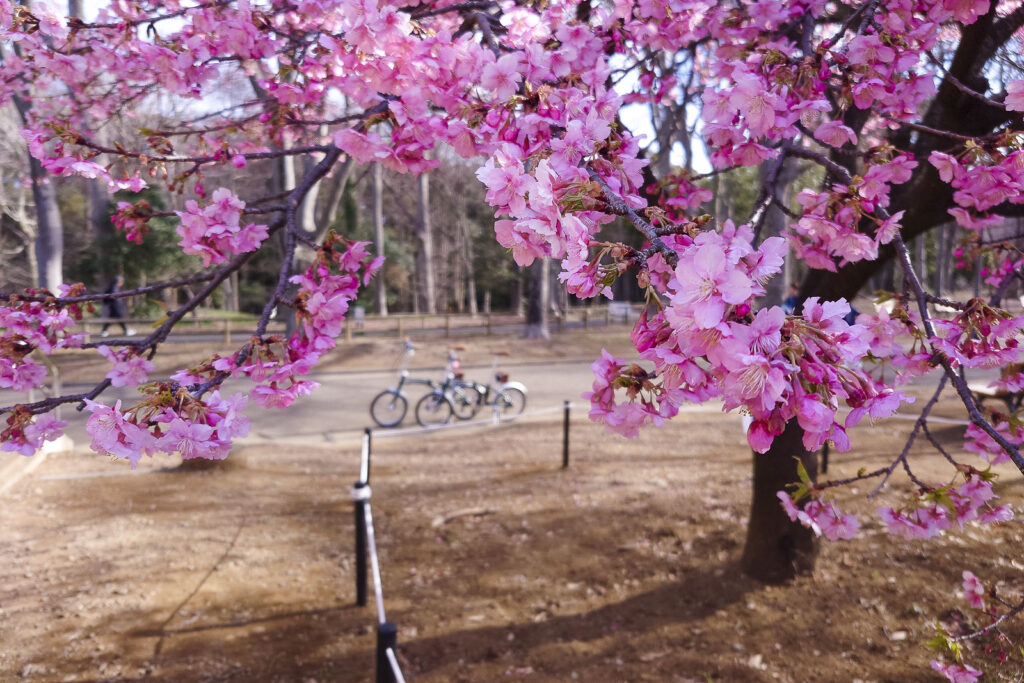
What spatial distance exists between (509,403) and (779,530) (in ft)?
20.3

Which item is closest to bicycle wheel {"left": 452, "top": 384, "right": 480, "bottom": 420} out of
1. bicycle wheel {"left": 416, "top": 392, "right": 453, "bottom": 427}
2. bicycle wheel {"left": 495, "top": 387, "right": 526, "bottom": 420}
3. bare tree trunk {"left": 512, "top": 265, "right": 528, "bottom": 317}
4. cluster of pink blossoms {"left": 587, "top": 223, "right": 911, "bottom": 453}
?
bicycle wheel {"left": 416, "top": 392, "right": 453, "bottom": 427}

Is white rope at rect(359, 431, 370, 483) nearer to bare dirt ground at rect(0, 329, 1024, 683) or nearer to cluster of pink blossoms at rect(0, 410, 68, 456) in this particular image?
bare dirt ground at rect(0, 329, 1024, 683)

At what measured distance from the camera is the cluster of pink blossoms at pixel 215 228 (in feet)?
6.82

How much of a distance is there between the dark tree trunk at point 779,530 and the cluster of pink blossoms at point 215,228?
3.33 meters

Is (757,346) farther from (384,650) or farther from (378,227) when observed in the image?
(378,227)

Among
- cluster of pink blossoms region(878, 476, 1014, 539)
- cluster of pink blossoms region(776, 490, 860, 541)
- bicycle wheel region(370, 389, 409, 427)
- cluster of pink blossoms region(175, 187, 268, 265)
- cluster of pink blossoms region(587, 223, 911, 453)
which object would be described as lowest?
bicycle wheel region(370, 389, 409, 427)

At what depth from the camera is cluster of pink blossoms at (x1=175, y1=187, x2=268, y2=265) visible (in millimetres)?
2080

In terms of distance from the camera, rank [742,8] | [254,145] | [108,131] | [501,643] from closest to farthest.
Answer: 1. [742,8]
2. [501,643]
3. [254,145]
4. [108,131]

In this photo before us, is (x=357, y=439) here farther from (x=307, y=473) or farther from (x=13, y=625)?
(x=13, y=625)

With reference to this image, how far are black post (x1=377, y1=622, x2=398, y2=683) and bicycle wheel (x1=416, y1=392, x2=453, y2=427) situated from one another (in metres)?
6.88

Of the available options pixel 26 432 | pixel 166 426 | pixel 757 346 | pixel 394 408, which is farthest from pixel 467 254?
pixel 757 346

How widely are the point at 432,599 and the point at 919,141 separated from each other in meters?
3.98

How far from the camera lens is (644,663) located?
329 cm

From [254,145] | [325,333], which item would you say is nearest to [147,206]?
[325,333]
